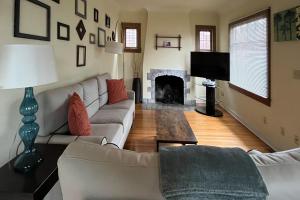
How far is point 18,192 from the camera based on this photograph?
1.26m

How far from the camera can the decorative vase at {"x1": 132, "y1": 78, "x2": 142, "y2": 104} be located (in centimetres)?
656

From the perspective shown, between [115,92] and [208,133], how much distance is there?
184cm

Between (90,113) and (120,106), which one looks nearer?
(90,113)

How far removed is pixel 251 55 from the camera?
14.5ft

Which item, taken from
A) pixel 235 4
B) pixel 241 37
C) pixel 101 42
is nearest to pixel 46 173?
pixel 101 42

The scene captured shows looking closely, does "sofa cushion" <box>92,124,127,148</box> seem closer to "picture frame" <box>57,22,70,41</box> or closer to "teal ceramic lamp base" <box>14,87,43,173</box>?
"teal ceramic lamp base" <box>14,87,43,173</box>

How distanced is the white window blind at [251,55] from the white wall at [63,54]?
9.53 feet

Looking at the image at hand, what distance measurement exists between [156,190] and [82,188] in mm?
240

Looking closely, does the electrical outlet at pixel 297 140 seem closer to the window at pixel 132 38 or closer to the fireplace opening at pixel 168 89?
the fireplace opening at pixel 168 89

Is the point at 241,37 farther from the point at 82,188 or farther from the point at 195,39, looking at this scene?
the point at 82,188

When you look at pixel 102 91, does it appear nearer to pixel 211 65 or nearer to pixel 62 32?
pixel 62 32

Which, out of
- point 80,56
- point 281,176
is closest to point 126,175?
point 281,176

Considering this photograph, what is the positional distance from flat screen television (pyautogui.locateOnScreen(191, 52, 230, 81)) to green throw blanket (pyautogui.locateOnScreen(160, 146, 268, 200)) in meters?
4.59

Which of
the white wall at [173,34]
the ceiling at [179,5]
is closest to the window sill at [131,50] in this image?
the white wall at [173,34]
